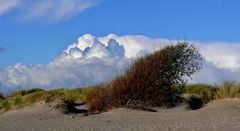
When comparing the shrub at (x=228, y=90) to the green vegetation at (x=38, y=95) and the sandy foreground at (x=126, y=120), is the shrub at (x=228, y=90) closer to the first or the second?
the sandy foreground at (x=126, y=120)

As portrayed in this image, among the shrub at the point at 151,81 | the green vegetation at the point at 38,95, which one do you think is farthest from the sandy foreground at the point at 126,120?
the green vegetation at the point at 38,95

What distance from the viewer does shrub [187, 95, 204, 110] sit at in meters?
28.2

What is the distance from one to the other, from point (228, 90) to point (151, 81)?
3823mm

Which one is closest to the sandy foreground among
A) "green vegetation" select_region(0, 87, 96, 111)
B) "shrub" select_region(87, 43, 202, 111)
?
"shrub" select_region(87, 43, 202, 111)

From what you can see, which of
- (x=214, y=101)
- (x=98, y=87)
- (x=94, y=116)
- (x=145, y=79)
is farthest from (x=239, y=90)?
(x=94, y=116)

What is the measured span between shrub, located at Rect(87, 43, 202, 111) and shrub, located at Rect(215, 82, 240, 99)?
155cm

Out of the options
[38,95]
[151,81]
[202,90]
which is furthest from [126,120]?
[38,95]

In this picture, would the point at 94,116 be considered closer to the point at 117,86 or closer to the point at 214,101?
the point at 117,86

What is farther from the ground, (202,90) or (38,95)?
(38,95)

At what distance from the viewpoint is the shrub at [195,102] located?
28.2 metres

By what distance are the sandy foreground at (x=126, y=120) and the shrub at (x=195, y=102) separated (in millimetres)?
2350

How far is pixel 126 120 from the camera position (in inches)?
862

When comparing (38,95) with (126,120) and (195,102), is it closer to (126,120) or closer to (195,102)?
(195,102)

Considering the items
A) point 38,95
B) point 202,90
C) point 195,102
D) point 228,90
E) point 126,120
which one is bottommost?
point 126,120
